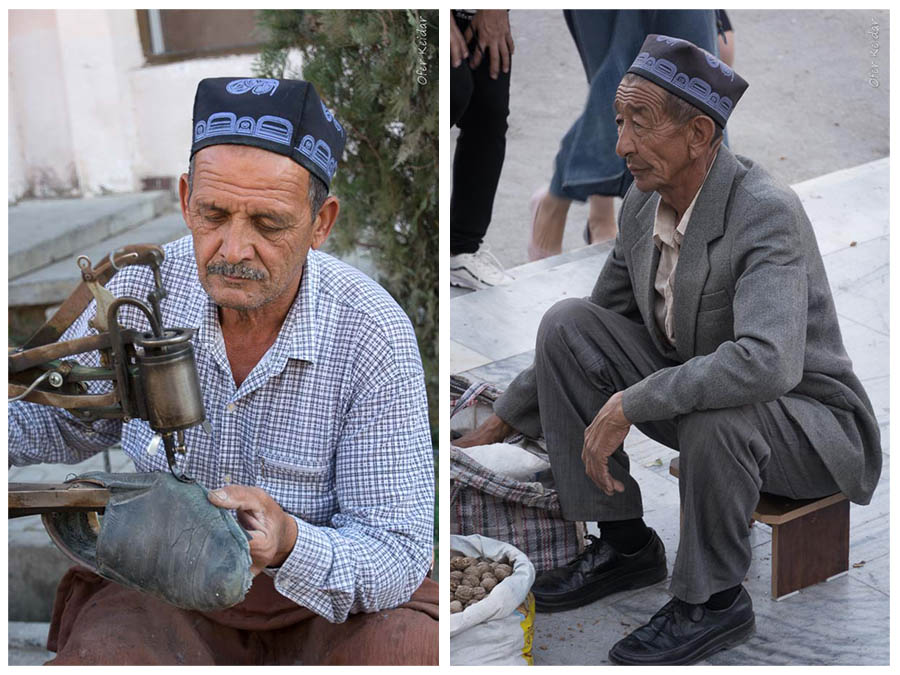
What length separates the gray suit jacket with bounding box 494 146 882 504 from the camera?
87.8 inches

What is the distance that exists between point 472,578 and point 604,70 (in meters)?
1.79

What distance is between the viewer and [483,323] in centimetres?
353

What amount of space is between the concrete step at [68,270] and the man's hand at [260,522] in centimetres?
235

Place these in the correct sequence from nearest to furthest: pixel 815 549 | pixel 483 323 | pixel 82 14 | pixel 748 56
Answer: pixel 815 549 → pixel 483 323 → pixel 82 14 → pixel 748 56

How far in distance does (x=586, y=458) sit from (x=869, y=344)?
68.9 inches

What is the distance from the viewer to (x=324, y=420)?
209 centimetres

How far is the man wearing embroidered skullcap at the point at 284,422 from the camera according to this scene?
1.92m

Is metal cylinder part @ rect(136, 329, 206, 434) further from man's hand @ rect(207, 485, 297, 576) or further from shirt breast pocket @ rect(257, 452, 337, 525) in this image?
shirt breast pocket @ rect(257, 452, 337, 525)

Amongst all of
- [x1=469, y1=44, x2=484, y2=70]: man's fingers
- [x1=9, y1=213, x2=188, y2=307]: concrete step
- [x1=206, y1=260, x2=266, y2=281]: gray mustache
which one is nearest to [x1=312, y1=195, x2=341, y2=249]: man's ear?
[x1=206, y1=260, x2=266, y2=281]: gray mustache

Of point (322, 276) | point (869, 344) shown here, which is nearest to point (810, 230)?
point (322, 276)

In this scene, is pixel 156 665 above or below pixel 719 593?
above

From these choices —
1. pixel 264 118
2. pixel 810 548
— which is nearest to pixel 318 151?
pixel 264 118

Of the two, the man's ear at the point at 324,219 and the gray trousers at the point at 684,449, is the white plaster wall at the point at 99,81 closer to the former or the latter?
the gray trousers at the point at 684,449

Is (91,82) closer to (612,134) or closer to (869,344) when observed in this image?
(612,134)
